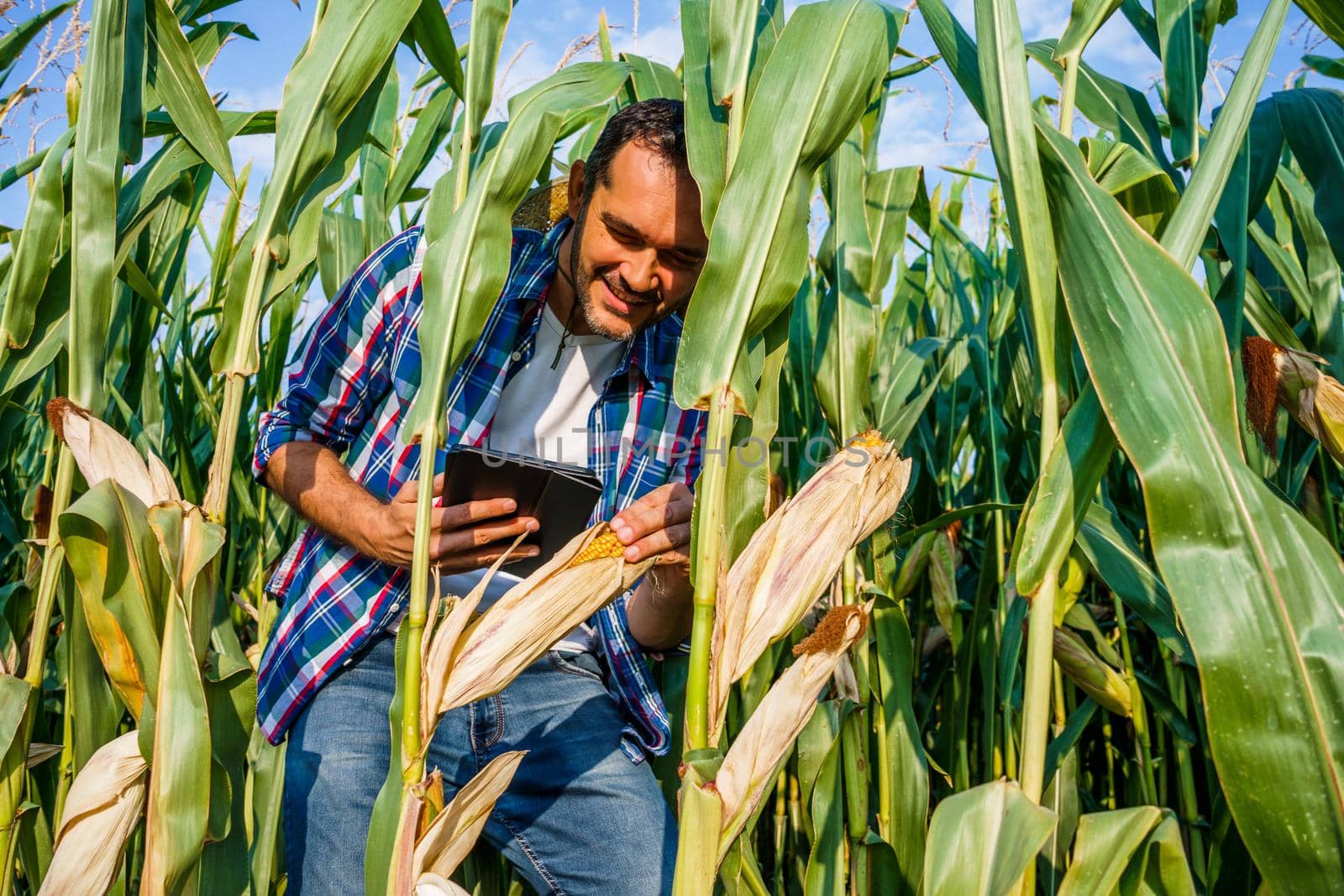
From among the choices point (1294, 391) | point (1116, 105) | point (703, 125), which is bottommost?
point (1294, 391)

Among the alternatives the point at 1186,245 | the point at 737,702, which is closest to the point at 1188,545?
the point at 1186,245

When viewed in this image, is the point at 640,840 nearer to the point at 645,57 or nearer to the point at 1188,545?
the point at 1188,545

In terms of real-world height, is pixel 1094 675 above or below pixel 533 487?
below

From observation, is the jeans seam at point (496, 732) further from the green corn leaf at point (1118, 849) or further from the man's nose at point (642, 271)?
the green corn leaf at point (1118, 849)

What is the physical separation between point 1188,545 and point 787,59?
1.69 ft

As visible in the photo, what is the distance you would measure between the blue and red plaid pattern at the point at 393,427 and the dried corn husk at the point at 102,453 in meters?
0.45

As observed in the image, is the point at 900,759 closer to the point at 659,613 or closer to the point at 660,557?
the point at 659,613

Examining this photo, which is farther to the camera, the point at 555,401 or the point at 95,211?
the point at 555,401

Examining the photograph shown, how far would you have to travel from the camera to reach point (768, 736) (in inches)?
31.2

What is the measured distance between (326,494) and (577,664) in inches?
19.1

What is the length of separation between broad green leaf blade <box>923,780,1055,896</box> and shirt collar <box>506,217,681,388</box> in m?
0.89

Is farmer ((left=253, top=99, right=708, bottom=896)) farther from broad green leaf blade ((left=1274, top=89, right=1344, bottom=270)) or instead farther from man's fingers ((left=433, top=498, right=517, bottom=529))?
broad green leaf blade ((left=1274, top=89, right=1344, bottom=270))

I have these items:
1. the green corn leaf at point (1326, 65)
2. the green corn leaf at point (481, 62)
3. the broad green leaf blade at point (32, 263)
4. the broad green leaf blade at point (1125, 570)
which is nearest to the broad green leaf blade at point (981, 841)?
the broad green leaf blade at point (1125, 570)

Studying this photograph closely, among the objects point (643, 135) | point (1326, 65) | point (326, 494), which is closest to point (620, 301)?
point (643, 135)
